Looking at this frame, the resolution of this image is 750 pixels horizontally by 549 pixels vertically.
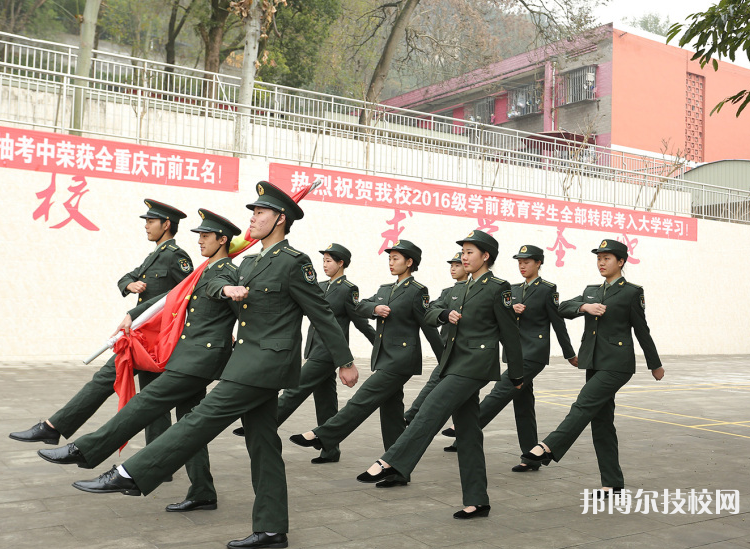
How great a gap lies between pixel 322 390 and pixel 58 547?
2948 mm

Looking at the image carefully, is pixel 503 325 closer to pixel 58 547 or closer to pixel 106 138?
pixel 58 547

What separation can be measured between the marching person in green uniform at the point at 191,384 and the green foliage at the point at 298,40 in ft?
63.4

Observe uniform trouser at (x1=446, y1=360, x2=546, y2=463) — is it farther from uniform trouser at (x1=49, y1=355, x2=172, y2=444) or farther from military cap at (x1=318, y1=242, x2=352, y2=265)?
uniform trouser at (x1=49, y1=355, x2=172, y2=444)

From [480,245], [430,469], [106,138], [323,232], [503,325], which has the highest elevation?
[106,138]

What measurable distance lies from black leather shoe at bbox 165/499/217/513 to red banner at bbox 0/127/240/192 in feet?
29.5

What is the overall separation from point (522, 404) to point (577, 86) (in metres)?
26.2

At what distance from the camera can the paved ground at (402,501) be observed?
392cm

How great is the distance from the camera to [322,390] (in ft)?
20.8

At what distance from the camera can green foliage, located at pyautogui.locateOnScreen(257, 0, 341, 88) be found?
911 inches

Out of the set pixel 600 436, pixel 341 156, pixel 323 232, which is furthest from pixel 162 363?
pixel 341 156

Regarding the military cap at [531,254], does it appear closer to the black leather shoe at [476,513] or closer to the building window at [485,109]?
the black leather shoe at [476,513]

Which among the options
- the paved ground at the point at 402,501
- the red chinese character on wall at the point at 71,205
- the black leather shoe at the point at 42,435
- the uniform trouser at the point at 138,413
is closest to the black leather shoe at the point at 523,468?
the paved ground at the point at 402,501

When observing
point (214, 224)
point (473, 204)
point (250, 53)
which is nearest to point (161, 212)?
point (214, 224)

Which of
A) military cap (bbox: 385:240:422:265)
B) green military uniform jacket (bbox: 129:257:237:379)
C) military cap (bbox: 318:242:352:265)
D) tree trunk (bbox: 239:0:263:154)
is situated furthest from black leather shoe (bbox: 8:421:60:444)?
tree trunk (bbox: 239:0:263:154)
